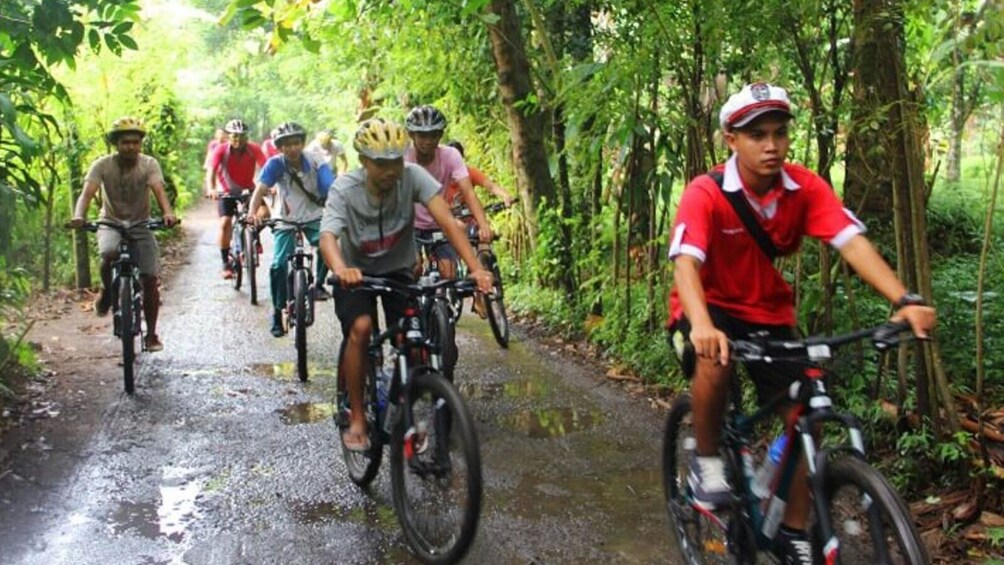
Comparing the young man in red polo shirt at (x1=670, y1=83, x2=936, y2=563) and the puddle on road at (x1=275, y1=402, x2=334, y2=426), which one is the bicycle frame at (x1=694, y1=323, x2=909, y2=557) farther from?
the puddle on road at (x1=275, y1=402, x2=334, y2=426)

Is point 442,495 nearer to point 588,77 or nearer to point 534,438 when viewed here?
point 534,438

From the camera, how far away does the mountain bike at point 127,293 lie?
7641 mm

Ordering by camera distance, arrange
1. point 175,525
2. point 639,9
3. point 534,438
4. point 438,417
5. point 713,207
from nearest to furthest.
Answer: point 713,207, point 438,417, point 175,525, point 534,438, point 639,9

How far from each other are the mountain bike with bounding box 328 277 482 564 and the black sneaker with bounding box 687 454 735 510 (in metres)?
0.95

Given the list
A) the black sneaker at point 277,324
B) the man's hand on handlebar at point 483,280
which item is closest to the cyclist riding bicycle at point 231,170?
the black sneaker at point 277,324

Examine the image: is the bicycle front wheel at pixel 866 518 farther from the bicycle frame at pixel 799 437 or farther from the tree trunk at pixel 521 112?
the tree trunk at pixel 521 112

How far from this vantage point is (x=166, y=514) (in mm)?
5211

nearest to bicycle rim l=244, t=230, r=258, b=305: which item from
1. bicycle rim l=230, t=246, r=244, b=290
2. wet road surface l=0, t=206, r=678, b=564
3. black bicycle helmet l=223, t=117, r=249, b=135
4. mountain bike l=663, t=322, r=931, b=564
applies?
bicycle rim l=230, t=246, r=244, b=290

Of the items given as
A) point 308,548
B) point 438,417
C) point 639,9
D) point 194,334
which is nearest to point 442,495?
point 438,417

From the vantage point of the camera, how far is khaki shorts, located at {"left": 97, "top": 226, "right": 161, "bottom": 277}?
26.8 feet

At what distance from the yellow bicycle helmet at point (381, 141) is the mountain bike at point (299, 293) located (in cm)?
324

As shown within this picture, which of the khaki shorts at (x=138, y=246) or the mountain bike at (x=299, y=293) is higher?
the khaki shorts at (x=138, y=246)

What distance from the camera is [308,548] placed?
4.74 meters

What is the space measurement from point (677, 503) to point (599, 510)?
2.44 feet
